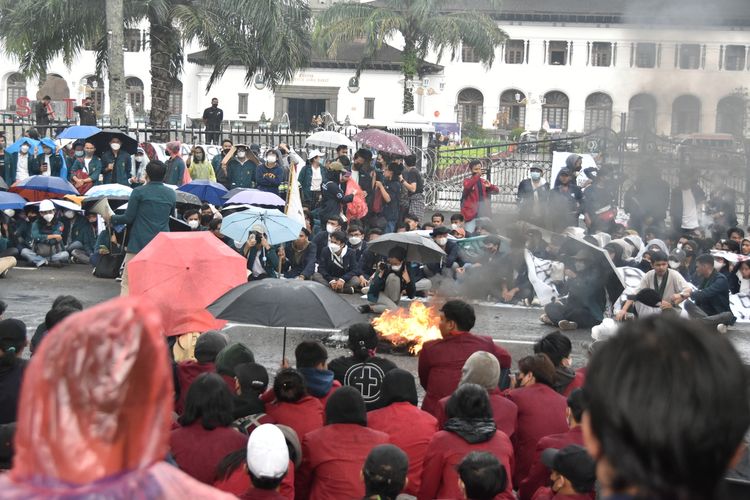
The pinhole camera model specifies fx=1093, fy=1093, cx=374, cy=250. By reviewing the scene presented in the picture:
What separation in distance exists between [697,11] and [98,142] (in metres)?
11.3

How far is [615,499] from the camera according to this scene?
6.61ft

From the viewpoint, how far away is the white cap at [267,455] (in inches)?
188

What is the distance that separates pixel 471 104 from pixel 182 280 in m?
52.0

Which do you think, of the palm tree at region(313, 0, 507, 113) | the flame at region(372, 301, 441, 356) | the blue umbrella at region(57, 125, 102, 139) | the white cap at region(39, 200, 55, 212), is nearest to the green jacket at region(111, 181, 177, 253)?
the flame at region(372, 301, 441, 356)

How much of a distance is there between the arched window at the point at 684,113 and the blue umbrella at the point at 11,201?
1162cm

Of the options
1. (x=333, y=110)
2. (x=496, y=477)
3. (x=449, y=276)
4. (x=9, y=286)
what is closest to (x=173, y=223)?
(x=9, y=286)

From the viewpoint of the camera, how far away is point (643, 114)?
24297mm

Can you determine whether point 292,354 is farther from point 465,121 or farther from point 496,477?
point 465,121

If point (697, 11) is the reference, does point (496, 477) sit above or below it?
below

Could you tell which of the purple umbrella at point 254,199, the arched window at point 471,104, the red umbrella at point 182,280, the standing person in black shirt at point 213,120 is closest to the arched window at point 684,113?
the purple umbrella at point 254,199

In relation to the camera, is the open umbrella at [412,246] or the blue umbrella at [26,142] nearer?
the open umbrella at [412,246]

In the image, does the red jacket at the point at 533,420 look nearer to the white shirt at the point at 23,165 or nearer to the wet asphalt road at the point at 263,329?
the wet asphalt road at the point at 263,329

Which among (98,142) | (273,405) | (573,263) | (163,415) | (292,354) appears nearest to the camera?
(163,415)

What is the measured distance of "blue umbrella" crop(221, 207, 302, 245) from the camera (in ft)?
43.5
